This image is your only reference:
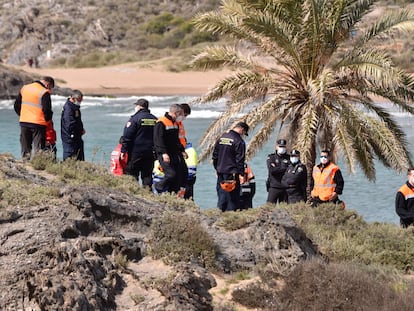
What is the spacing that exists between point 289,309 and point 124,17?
7426cm

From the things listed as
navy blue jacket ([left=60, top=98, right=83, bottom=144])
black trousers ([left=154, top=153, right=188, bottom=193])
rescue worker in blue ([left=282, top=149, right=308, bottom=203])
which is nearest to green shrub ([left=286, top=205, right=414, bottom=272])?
rescue worker in blue ([left=282, top=149, right=308, bottom=203])

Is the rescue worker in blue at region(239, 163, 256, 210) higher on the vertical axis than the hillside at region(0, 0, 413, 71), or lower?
lower

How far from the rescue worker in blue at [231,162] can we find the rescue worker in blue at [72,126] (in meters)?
2.11

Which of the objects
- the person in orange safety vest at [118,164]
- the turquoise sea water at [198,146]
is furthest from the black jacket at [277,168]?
the turquoise sea water at [198,146]

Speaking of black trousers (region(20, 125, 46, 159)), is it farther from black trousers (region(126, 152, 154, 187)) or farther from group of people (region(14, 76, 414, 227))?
black trousers (region(126, 152, 154, 187))

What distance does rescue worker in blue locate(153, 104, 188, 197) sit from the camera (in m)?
10.6

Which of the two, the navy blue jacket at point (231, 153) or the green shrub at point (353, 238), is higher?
the navy blue jacket at point (231, 153)

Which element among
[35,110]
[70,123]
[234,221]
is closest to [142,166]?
[70,123]

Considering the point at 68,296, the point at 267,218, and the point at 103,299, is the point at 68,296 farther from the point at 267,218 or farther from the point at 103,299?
the point at 267,218

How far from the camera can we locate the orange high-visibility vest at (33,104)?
11.2 metres

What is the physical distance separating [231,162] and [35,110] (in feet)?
9.61

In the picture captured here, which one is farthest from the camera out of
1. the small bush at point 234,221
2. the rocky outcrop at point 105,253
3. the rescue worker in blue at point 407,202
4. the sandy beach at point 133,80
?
the sandy beach at point 133,80

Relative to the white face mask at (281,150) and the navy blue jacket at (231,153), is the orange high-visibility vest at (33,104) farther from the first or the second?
the white face mask at (281,150)

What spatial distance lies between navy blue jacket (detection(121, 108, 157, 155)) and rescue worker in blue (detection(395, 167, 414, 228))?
3.77 m
